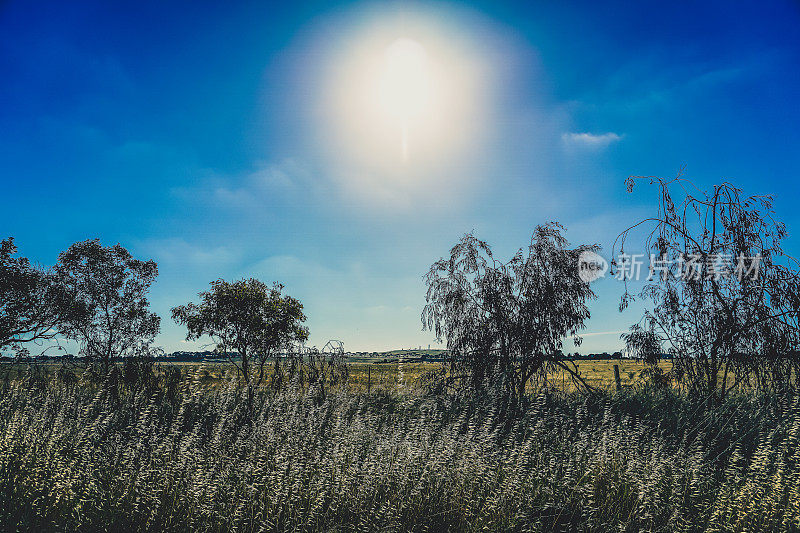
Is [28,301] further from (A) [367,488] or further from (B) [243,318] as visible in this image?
(A) [367,488]

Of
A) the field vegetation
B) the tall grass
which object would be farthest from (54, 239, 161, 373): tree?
the tall grass

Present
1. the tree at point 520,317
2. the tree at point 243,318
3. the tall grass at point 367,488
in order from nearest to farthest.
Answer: the tall grass at point 367,488 → the tree at point 520,317 → the tree at point 243,318

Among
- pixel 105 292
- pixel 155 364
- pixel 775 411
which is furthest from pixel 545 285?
pixel 105 292

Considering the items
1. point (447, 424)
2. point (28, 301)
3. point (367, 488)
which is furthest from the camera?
point (28, 301)

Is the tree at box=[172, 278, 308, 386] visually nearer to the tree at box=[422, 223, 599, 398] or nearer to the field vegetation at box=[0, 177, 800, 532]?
the field vegetation at box=[0, 177, 800, 532]

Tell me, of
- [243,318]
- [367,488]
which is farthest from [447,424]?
[243,318]

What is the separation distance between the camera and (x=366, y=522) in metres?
3.71

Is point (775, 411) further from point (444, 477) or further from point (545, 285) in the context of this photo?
point (444, 477)

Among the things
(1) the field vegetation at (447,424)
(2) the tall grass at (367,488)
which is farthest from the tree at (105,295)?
(2) the tall grass at (367,488)

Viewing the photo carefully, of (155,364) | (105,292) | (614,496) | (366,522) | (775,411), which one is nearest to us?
(366,522)

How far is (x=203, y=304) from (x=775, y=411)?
17451 mm

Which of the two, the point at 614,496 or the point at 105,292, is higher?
the point at 105,292

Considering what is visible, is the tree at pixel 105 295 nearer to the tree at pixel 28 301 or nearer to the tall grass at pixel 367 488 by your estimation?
the tree at pixel 28 301

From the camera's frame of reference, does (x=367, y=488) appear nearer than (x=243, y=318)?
Yes
